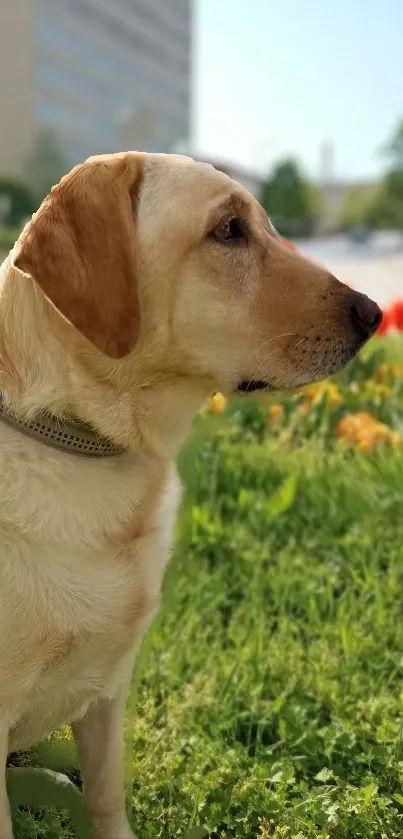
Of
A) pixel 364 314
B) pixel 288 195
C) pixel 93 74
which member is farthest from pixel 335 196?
pixel 364 314

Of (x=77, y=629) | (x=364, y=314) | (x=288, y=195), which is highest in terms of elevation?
(x=364, y=314)

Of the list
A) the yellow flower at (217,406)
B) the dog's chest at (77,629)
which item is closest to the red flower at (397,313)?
the yellow flower at (217,406)

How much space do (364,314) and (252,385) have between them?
0.97ft

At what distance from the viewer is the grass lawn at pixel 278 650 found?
226cm

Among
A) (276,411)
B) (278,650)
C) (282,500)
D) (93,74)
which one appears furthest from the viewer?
(93,74)

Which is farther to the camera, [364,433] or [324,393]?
[324,393]

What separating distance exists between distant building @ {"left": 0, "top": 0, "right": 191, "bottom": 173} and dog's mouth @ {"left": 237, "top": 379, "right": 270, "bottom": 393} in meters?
54.0

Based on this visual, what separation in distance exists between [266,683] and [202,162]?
1626mm

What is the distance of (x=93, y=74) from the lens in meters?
86.7

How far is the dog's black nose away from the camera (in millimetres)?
1972

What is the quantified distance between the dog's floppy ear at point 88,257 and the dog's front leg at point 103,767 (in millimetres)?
966

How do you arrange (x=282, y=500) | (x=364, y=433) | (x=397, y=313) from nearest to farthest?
(x=282, y=500), (x=364, y=433), (x=397, y=313)

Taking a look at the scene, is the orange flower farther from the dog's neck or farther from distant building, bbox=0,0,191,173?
distant building, bbox=0,0,191,173

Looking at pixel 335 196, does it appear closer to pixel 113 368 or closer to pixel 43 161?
pixel 43 161
